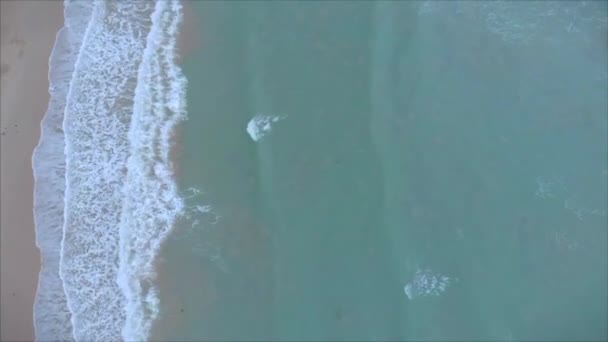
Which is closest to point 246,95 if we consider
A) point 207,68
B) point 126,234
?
point 207,68

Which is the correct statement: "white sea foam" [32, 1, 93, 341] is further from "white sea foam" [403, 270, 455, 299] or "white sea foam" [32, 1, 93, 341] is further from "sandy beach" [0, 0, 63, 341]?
"white sea foam" [403, 270, 455, 299]

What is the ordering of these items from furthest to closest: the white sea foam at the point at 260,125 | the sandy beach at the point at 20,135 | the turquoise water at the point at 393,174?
1. the white sea foam at the point at 260,125
2. the sandy beach at the point at 20,135
3. the turquoise water at the point at 393,174

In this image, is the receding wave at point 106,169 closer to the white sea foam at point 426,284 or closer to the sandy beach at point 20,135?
the sandy beach at point 20,135

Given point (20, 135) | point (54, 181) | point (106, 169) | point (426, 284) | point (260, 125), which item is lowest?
point (426, 284)

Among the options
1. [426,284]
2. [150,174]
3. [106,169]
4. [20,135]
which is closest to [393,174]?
[426,284]


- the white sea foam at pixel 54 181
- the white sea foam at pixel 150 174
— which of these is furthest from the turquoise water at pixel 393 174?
the white sea foam at pixel 54 181

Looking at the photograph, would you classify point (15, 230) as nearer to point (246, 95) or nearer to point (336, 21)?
point (246, 95)

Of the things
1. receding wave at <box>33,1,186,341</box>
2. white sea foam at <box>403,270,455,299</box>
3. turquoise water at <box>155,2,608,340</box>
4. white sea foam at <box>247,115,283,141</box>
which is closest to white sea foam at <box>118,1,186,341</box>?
receding wave at <box>33,1,186,341</box>

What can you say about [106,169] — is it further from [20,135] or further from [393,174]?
[393,174]
